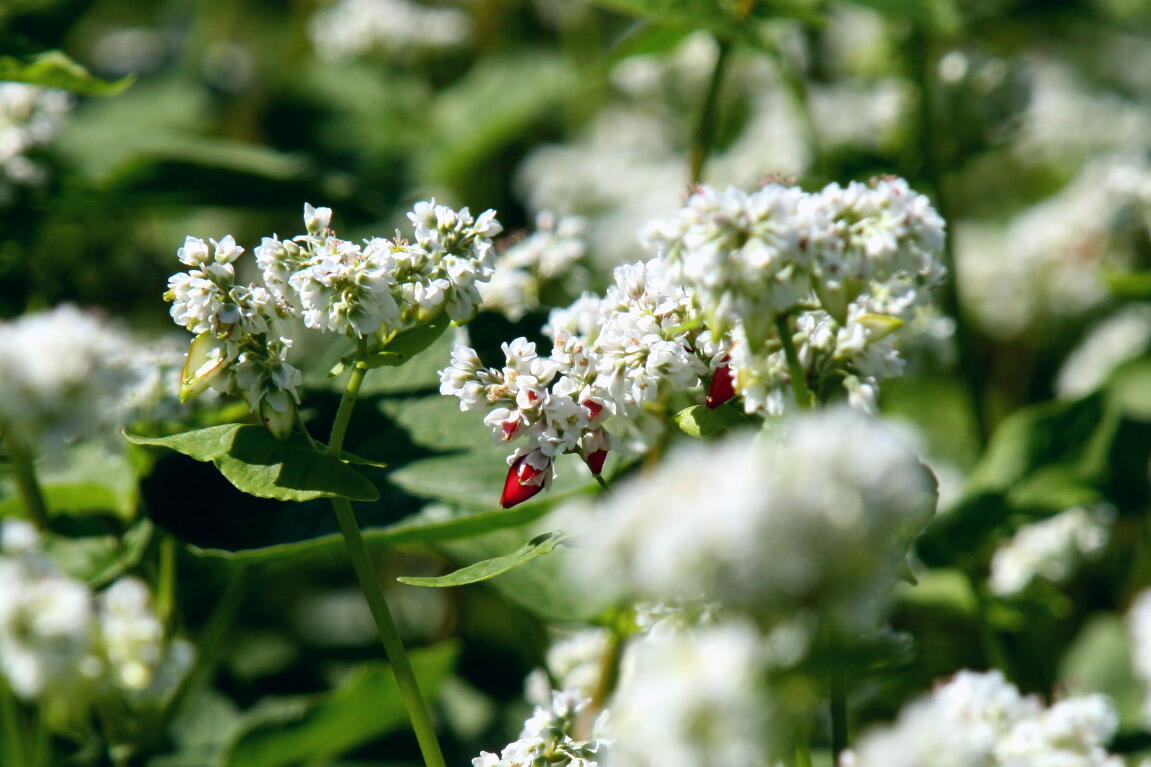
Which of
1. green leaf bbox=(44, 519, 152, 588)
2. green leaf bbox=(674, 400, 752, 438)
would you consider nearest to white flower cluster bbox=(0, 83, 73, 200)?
green leaf bbox=(44, 519, 152, 588)

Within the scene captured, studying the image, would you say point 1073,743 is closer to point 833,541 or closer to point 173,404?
point 833,541

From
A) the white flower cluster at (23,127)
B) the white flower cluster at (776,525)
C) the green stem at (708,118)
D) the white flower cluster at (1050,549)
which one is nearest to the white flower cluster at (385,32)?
the white flower cluster at (23,127)

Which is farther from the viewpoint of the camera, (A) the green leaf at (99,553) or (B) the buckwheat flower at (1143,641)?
(B) the buckwheat flower at (1143,641)

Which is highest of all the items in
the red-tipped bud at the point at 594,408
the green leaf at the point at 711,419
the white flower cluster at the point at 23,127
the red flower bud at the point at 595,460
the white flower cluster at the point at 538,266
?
the white flower cluster at the point at 23,127

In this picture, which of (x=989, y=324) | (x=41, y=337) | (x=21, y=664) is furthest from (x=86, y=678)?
(x=989, y=324)

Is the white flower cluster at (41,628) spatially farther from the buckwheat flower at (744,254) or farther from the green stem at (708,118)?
the green stem at (708,118)

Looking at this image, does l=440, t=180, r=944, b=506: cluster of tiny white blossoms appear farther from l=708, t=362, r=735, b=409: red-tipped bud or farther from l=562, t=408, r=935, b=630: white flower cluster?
l=562, t=408, r=935, b=630: white flower cluster
